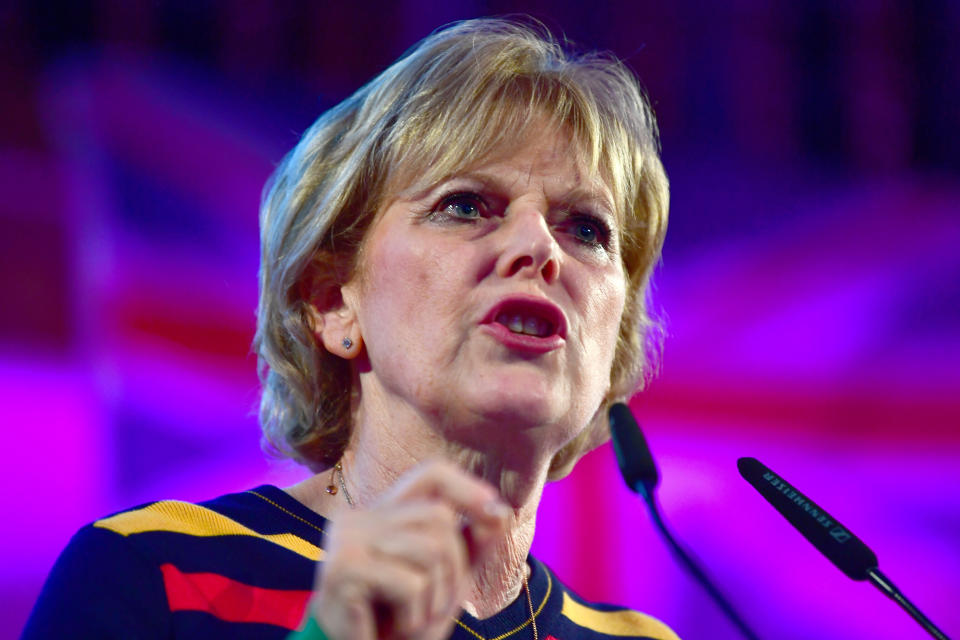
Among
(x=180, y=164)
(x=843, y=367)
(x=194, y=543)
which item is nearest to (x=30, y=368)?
(x=180, y=164)

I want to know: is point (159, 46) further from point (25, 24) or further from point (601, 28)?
point (601, 28)

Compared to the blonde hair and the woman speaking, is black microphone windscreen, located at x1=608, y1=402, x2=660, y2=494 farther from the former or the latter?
the blonde hair

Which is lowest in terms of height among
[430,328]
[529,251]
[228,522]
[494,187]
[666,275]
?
[228,522]

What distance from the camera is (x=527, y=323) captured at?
160 centimetres

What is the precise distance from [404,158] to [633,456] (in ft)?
2.23

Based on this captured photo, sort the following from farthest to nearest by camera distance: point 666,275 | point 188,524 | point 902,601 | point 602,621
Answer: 1. point 666,275
2. point 602,621
3. point 188,524
4. point 902,601

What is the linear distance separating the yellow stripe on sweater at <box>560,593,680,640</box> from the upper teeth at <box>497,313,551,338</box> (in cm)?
59

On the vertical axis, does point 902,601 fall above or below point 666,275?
below

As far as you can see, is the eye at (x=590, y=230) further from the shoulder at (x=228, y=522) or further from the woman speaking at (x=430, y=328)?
the shoulder at (x=228, y=522)

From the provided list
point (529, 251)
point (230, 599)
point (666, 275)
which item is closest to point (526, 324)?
point (529, 251)

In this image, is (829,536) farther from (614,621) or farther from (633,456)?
(614,621)

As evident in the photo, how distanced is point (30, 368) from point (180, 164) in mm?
687

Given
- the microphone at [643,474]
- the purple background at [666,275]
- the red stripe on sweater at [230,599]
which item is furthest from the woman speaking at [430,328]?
the purple background at [666,275]

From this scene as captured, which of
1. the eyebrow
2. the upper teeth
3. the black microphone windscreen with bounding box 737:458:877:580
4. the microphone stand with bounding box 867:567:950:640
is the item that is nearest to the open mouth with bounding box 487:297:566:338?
the upper teeth
